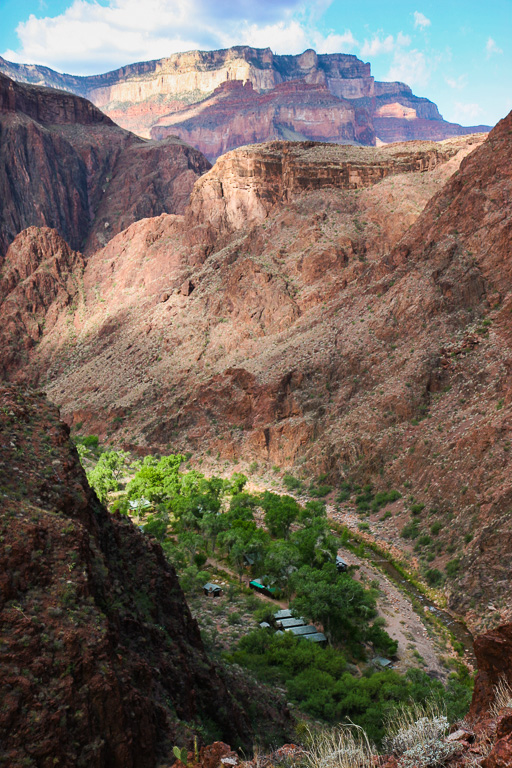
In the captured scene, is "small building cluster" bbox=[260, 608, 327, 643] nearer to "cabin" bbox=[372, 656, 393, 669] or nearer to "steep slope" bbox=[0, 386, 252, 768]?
"cabin" bbox=[372, 656, 393, 669]

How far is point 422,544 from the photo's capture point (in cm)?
3922

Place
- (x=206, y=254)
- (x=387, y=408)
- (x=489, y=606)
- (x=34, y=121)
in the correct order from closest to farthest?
(x=489, y=606)
(x=387, y=408)
(x=206, y=254)
(x=34, y=121)

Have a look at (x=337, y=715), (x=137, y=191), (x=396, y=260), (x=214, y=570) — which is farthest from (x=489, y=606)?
(x=137, y=191)

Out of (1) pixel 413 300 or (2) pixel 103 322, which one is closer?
(1) pixel 413 300

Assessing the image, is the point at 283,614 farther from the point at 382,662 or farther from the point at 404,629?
the point at 404,629

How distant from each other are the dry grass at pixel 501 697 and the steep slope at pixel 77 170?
115m

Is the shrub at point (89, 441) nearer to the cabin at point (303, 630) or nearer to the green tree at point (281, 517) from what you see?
the green tree at point (281, 517)

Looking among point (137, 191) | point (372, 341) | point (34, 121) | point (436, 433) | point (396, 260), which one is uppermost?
point (34, 121)

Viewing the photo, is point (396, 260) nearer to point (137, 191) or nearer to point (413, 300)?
point (413, 300)

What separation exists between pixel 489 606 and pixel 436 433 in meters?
17.1

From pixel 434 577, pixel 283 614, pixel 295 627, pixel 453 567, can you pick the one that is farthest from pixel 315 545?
pixel 453 567

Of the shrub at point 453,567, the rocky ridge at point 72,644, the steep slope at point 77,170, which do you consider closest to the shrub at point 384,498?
the shrub at point 453,567

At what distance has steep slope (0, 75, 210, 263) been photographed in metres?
118

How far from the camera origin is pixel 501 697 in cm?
1145
